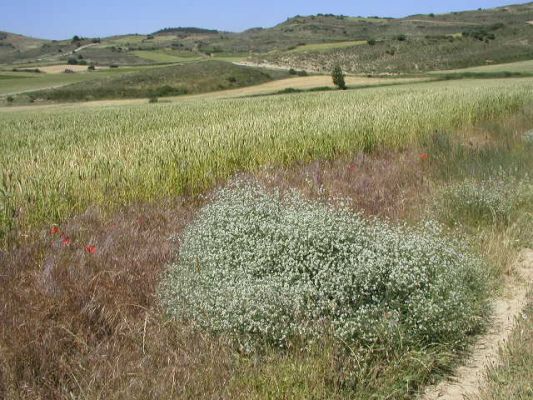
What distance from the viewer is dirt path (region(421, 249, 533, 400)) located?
2830 millimetres

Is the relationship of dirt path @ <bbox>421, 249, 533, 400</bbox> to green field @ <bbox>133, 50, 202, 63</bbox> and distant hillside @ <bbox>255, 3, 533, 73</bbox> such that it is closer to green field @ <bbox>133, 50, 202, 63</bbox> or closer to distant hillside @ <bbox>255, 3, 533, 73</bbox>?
distant hillside @ <bbox>255, 3, 533, 73</bbox>

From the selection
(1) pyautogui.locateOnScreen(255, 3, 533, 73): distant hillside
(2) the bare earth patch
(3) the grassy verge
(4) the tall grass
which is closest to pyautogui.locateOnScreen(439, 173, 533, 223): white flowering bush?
(3) the grassy verge

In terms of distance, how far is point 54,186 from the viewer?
16.8 ft

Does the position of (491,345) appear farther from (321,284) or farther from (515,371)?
(321,284)

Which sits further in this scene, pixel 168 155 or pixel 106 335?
pixel 168 155

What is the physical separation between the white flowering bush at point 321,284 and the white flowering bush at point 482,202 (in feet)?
4.89

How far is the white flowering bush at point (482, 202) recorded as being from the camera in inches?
204

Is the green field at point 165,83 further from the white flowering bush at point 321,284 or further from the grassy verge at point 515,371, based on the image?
the grassy verge at point 515,371

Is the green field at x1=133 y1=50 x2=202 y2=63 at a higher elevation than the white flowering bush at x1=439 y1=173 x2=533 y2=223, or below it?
higher

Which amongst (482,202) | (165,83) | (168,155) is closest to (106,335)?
(168,155)

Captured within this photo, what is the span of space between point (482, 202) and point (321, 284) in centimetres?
289

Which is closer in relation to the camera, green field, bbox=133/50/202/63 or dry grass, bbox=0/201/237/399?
dry grass, bbox=0/201/237/399

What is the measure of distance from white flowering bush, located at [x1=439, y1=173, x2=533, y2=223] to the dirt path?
799 mm

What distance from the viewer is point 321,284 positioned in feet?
10.3
